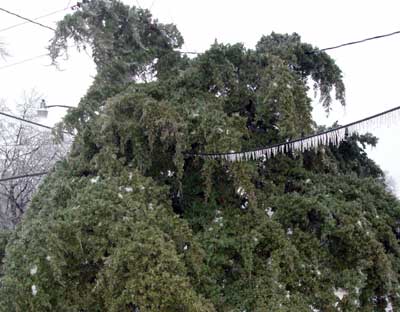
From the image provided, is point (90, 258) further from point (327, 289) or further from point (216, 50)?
point (216, 50)

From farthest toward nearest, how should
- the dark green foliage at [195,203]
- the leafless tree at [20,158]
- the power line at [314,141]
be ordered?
1. the leafless tree at [20,158]
2. the power line at [314,141]
3. the dark green foliage at [195,203]

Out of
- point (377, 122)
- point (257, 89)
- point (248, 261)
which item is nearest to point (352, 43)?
point (257, 89)

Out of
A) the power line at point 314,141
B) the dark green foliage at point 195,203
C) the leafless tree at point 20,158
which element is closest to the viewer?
the dark green foliage at point 195,203

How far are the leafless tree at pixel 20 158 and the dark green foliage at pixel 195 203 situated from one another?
28.1ft

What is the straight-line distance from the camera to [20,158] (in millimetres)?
13367

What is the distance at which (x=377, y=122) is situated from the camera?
320 centimetres

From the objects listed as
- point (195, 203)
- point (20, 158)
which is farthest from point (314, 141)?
point (20, 158)

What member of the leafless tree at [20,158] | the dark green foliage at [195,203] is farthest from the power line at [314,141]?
the leafless tree at [20,158]

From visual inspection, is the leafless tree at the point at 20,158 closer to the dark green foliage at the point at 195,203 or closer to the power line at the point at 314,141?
the dark green foliage at the point at 195,203

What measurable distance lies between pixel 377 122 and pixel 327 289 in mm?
1335

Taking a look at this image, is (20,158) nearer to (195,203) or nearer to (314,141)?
(195,203)

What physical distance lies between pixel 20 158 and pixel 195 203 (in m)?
10.8

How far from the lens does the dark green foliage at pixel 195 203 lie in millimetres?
3076

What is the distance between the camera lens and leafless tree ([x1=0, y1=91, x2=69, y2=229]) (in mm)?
12492
